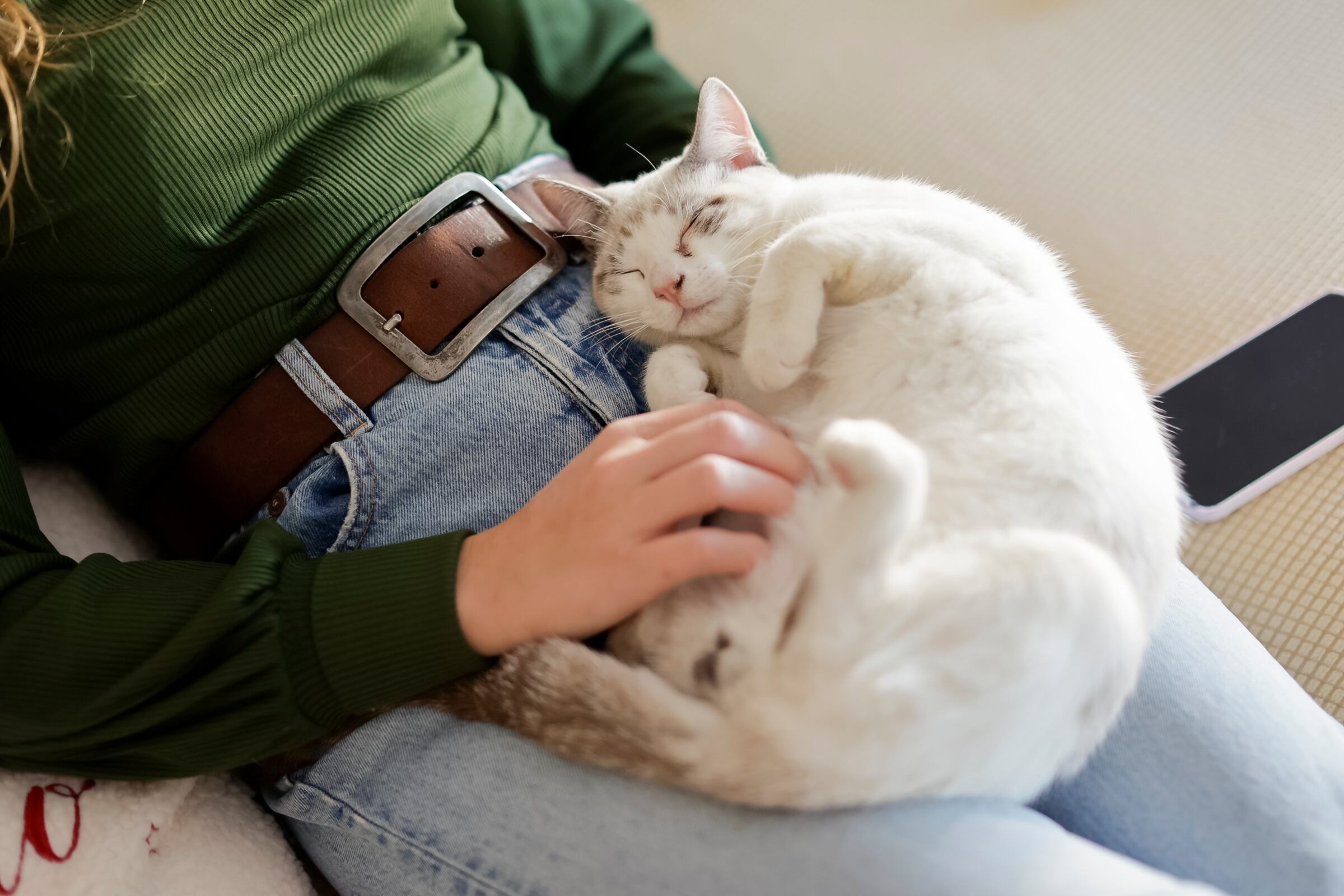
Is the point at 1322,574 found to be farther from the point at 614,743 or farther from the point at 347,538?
the point at 347,538

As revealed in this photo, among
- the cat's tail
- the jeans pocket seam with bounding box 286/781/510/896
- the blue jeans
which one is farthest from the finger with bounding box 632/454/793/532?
the jeans pocket seam with bounding box 286/781/510/896

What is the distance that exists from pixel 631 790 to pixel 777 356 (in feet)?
1.53

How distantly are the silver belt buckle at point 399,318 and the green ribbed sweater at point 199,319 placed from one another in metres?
0.03

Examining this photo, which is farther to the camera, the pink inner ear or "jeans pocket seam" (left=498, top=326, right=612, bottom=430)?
the pink inner ear

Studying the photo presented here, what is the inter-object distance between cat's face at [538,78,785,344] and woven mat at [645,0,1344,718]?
386mm

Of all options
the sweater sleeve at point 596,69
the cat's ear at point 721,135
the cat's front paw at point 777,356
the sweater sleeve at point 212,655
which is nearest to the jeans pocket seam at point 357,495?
the sweater sleeve at point 212,655

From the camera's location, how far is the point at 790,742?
0.68 meters

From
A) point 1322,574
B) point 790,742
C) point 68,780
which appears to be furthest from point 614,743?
point 1322,574

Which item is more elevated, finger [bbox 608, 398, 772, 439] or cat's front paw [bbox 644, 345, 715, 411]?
finger [bbox 608, 398, 772, 439]

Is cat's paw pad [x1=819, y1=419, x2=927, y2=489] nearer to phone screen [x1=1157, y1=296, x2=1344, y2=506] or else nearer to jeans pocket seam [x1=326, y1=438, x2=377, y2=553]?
jeans pocket seam [x1=326, y1=438, x2=377, y2=553]

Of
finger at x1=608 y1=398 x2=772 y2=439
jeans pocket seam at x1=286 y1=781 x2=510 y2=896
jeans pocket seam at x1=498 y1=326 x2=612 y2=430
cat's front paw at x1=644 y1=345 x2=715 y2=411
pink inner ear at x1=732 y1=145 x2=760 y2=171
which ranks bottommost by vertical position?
jeans pocket seam at x1=286 y1=781 x2=510 y2=896

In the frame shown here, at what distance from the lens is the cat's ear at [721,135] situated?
1195mm

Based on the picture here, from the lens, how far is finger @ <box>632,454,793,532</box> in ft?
2.48

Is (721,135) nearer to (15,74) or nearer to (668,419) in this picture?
(668,419)
